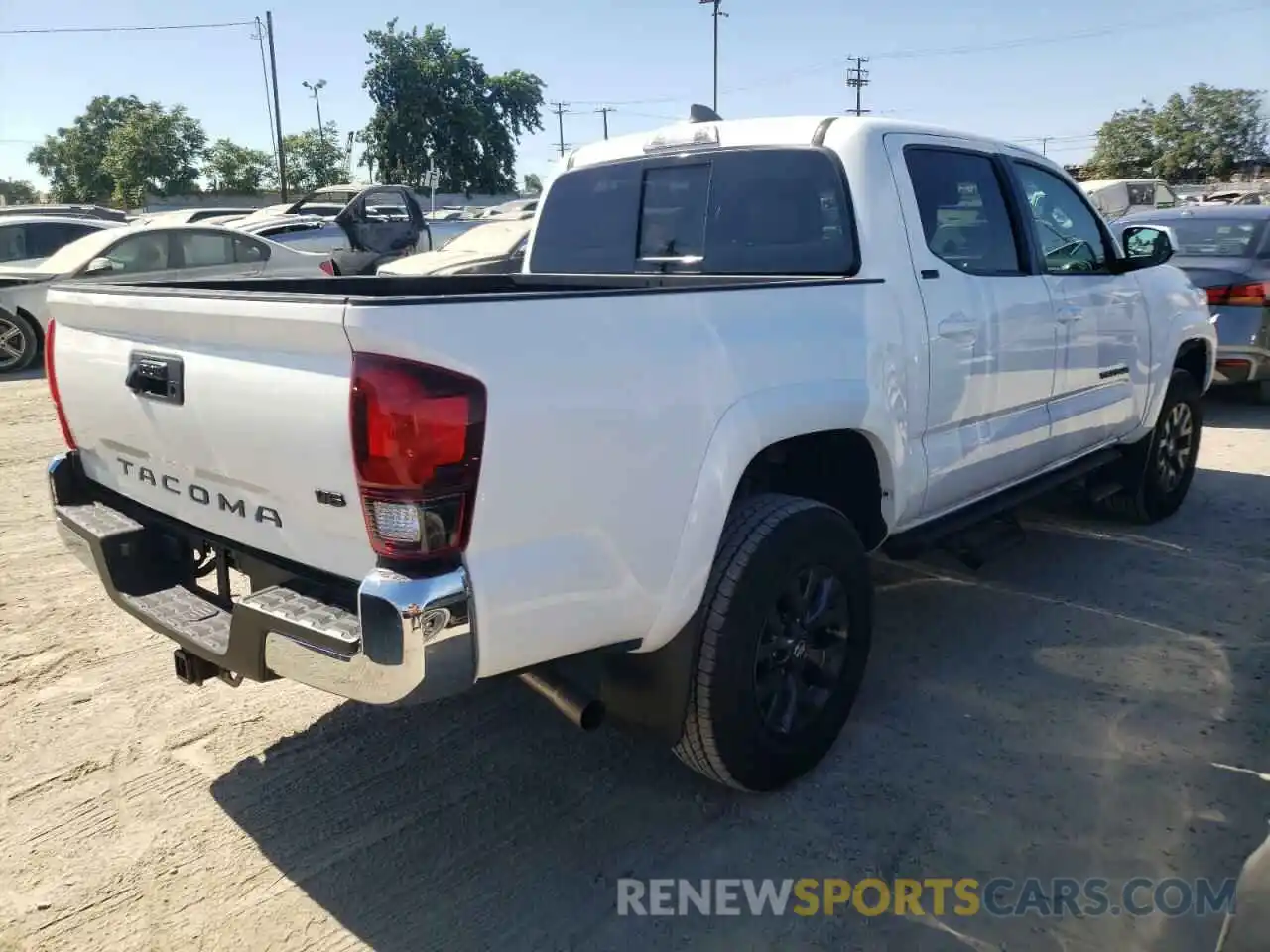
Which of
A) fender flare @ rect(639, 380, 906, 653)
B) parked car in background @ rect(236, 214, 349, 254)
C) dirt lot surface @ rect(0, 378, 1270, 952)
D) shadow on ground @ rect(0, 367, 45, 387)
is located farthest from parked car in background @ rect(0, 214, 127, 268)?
fender flare @ rect(639, 380, 906, 653)

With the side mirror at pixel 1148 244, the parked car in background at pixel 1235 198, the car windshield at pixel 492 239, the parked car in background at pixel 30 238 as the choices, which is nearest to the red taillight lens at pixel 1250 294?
the side mirror at pixel 1148 244

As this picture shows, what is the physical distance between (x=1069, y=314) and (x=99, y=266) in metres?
10.5

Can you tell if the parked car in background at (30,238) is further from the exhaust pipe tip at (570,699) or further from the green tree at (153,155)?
the green tree at (153,155)

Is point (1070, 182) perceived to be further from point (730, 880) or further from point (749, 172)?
point (730, 880)

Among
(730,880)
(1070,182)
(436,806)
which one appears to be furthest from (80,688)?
(1070,182)

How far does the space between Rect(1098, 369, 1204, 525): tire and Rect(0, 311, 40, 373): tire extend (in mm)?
11449

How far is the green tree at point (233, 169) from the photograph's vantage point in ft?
198

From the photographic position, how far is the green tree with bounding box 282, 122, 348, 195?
6669cm

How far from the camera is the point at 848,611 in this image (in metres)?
3.13

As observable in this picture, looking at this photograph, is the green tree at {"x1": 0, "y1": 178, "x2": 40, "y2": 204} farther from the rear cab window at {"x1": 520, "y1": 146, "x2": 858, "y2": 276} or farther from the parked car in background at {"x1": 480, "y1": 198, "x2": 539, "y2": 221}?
the rear cab window at {"x1": 520, "y1": 146, "x2": 858, "y2": 276}

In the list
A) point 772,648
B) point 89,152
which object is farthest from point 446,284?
point 89,152

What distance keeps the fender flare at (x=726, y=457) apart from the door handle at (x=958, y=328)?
2.11 ft

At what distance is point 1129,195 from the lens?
2455 centimetres

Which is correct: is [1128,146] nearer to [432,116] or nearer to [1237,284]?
[432,116]
